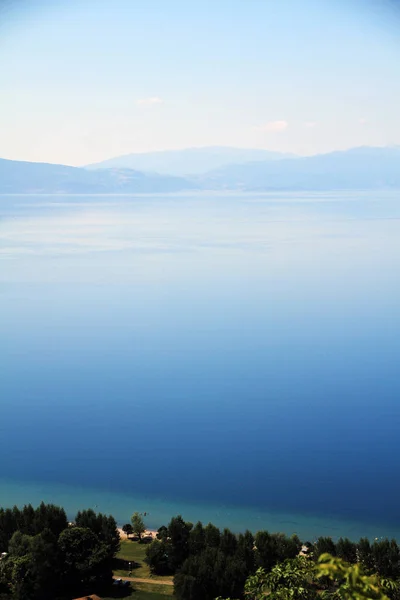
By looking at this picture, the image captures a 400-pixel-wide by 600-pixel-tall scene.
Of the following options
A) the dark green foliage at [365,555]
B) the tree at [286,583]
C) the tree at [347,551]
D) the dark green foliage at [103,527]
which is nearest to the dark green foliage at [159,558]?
the dark green foliage at [103,527]

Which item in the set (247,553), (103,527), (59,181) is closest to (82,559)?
(103,527)

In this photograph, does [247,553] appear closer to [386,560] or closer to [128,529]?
[386,560]

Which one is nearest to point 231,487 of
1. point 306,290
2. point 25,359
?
point 25,359

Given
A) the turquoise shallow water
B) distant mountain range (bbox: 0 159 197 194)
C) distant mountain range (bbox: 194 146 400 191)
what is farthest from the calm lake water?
distant mountain range (bbox: 194 146 400 191)

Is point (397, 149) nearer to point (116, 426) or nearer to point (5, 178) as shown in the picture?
point (5, 178)

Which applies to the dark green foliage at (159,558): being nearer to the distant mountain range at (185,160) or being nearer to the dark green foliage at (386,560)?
the dark green foliage at (386,560)

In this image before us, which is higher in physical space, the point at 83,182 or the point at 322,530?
the point at 83,182
